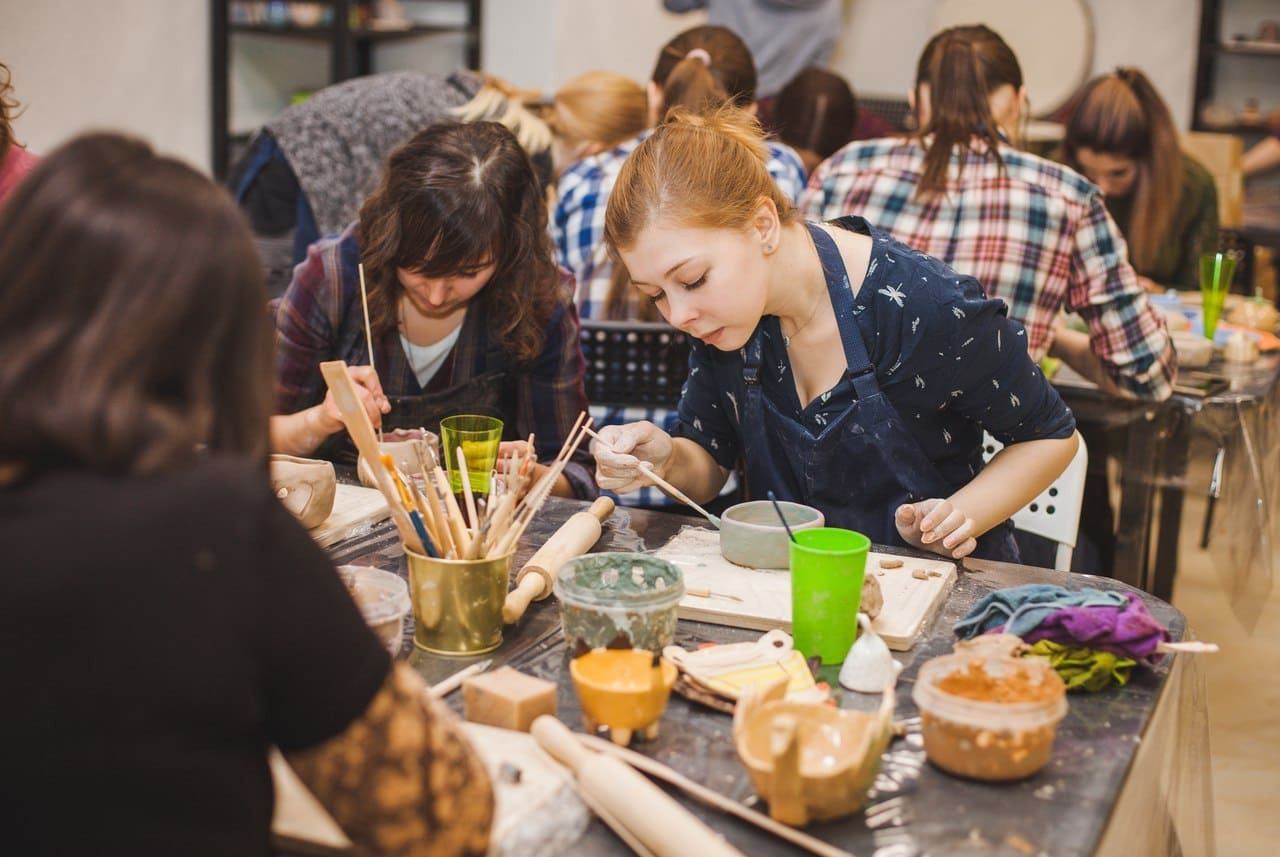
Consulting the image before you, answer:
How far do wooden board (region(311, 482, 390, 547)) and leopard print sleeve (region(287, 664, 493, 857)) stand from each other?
0.85 meters

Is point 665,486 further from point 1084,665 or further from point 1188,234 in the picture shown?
point 1188,234

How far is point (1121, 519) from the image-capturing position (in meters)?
3.08

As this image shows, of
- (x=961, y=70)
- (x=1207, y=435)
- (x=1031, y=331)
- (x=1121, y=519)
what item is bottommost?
(x=1121, y=519)

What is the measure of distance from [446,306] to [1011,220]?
1.33 m

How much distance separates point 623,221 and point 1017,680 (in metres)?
0.85

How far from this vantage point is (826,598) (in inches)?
56.4

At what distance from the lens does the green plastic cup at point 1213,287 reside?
3.21 metres

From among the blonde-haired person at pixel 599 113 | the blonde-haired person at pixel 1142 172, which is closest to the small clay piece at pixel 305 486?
the blonde-haired person at pixel 599 113

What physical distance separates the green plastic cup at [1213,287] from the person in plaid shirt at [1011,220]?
0.42 m

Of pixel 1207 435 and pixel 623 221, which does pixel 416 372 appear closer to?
pixel 623 221

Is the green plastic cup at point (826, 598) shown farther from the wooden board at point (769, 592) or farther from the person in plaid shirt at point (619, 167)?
the person in plaid shirt at point (619, 167)

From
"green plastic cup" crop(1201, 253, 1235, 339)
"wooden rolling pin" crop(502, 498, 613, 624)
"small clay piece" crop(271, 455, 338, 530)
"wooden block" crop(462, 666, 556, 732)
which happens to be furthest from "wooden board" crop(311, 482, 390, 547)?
"green plastic cup" crop(1201, 253, 1235, 339)

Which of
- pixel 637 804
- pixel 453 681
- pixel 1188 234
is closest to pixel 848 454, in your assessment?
pixel 453 681

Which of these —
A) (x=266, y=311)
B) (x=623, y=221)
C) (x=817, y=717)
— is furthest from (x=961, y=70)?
(x=266, y=311)
